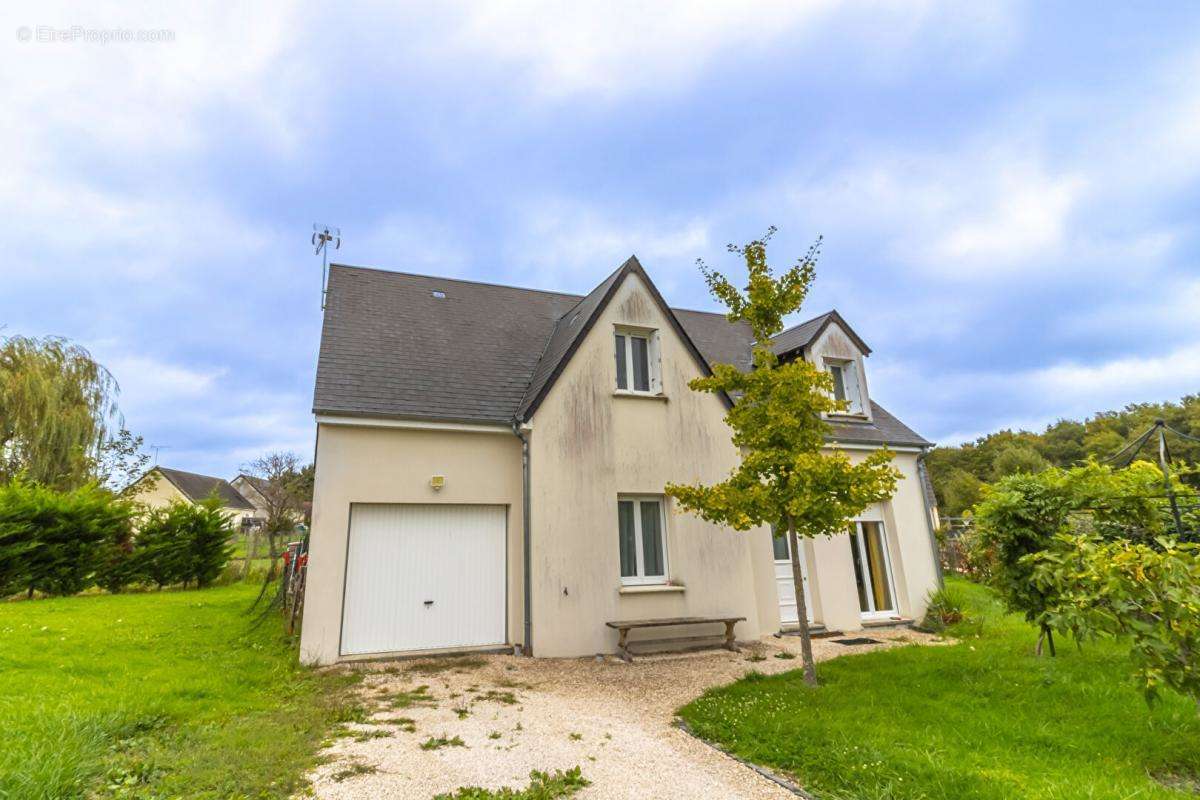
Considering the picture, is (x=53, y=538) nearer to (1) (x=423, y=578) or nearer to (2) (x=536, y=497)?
(1) (x=423, y=578)

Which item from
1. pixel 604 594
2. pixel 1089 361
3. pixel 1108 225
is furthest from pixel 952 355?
pixel 604 594

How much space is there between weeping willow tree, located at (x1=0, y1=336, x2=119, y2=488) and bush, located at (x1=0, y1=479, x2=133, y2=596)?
4467mm

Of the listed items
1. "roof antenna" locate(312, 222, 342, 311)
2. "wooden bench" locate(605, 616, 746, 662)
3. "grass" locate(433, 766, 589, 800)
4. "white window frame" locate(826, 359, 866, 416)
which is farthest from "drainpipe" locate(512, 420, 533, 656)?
"roof antenna" locate(312, 222, 342, 311)

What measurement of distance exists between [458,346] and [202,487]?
52579mm

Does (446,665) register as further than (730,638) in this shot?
No

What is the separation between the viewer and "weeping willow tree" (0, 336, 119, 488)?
19250 millimetres

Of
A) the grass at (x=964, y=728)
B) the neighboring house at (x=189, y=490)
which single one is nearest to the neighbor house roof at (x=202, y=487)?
the neighboring house at (x=189, y=490)

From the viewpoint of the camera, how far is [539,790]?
384cm

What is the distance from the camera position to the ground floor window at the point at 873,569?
466 inches

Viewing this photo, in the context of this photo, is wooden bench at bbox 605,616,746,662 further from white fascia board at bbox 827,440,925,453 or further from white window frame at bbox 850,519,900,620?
Answer: white fascia board at bbox 827,440,925,453

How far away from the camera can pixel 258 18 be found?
7434mm

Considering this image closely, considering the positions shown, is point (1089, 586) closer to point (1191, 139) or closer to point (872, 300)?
point (1191, 139)

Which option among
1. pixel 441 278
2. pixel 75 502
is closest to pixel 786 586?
pixel 441 278

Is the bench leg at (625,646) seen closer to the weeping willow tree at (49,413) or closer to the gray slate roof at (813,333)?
the gray slate roof at (813,333)
